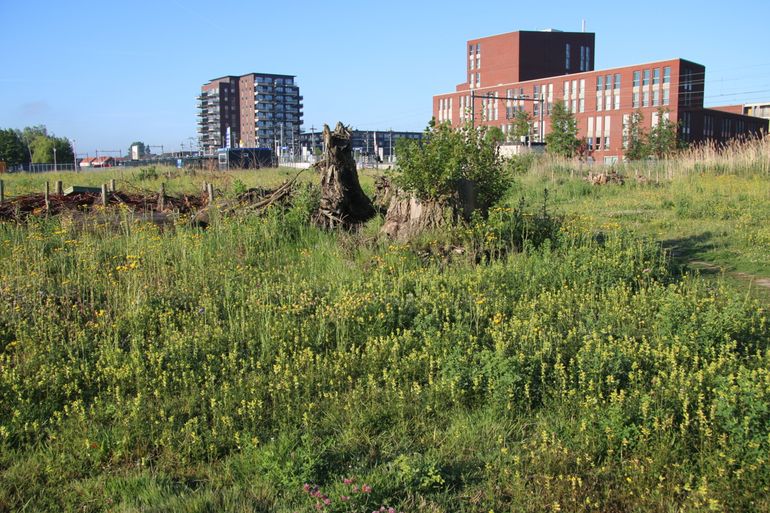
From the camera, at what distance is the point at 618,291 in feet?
21.9

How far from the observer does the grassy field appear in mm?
3633

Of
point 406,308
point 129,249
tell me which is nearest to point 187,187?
point 129,249

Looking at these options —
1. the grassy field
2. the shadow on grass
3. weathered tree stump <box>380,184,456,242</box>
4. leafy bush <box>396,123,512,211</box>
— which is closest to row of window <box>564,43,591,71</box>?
the shadow on grass

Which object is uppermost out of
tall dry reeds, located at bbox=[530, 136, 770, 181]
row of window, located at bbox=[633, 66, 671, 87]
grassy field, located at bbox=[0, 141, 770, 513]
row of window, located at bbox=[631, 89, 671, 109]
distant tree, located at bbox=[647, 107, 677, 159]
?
row of window, located at bbox=[633, 66, 671, 87]

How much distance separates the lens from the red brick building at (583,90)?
73.6 m

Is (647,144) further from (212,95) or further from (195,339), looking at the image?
(212,95)

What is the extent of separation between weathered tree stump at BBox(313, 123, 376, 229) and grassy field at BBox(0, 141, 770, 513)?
212 centimetres

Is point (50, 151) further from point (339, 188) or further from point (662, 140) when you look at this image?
point (339, 188)

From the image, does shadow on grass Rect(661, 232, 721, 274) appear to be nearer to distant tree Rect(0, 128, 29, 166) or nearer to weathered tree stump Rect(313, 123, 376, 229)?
weathered tree stump Rect(313, 123, 376, 229)

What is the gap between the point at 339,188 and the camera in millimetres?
10727

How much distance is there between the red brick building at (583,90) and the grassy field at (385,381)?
168ft

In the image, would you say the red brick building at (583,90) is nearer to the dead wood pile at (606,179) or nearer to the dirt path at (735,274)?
the dead wood pile at (606,179)

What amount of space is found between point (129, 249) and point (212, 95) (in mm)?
168744

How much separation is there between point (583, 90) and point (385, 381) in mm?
83501
